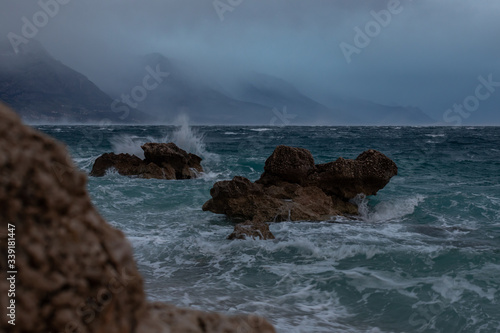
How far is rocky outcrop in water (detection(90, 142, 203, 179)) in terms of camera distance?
54.7 feet

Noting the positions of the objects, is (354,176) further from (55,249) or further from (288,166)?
(55,249)

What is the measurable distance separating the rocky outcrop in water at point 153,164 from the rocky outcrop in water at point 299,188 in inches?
274

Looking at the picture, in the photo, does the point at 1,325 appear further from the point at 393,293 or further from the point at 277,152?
the point at 277,152

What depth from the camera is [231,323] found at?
1504 mm

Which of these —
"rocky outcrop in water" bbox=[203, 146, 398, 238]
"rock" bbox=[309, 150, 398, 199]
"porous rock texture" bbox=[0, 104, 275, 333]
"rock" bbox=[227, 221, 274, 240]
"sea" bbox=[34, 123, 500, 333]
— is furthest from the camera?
"rock" bbox=[309, 150, 398, 199]

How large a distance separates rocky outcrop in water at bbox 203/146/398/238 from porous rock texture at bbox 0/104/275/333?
26.5 feet

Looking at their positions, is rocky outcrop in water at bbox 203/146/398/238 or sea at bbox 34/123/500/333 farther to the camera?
rocky outcrop in water at bbox 203/146/398/238

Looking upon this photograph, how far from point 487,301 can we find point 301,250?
2876mm

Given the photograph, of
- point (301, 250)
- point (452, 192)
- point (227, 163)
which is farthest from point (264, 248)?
point (227, 163)

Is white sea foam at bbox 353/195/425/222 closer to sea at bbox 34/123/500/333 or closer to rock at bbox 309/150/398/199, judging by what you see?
sea at bbox 34/123/500/333

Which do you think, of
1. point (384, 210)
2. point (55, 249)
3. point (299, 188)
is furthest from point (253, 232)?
point (55, 249)

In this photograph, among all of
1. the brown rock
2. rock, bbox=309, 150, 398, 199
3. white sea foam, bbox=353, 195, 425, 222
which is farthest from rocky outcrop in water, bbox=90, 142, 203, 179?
white sea foam, bbox=353, 195, 425, 222

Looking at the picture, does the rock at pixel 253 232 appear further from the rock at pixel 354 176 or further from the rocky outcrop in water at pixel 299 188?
the rock at pixel 354 176

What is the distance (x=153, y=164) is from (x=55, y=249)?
1596 centimetres
